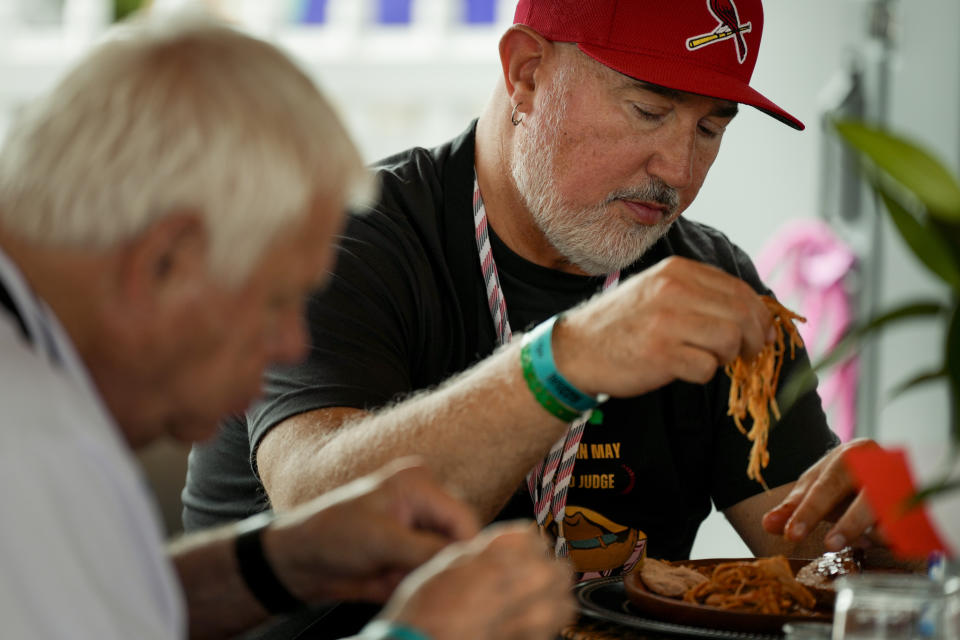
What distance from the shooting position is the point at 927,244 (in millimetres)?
923

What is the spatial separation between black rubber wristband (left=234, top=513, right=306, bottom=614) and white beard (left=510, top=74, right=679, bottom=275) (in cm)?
92

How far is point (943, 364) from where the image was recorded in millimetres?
933

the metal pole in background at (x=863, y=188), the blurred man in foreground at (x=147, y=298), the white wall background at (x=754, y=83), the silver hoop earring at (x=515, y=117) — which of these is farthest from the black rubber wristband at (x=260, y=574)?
the metal pole in background at (x=863, y=188)

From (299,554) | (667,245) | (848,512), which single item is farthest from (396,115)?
(299,554)

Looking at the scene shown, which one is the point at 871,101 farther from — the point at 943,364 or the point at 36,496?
the point at 36,496

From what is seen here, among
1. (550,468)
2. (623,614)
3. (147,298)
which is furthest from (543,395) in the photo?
(147,298)

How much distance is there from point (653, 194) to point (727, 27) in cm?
28

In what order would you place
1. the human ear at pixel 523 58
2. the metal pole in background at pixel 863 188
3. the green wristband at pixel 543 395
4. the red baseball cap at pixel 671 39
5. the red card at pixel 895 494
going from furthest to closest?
1. the metal pole in background at pixel 863 188
2. the human ear at pixel 523 58
3. the red baseball cap at pixel 671 39
4. the green wristband at pixel 543 395
5. the red card at pixel 895 494

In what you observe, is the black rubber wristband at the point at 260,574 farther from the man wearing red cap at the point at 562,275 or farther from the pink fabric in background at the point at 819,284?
the pink fabric in background at the point at 819,284

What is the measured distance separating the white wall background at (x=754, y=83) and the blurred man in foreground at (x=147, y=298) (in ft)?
4.74

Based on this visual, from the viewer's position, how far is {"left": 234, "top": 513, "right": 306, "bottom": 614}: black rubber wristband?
3.69 ft

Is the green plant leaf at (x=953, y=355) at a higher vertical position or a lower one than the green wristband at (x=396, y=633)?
higher

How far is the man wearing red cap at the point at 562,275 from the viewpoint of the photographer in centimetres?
173

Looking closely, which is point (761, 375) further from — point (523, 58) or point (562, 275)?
point (523, 58)
